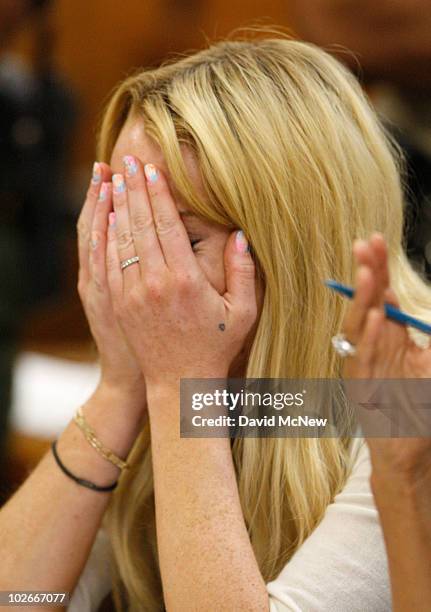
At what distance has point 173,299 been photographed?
3.26 ft

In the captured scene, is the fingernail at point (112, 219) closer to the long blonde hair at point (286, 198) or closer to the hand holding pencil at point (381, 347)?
the long blonde hair at point (286, 198)

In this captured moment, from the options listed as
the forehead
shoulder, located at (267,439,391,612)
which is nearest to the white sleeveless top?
shoulder, located at (267,439,391,612)

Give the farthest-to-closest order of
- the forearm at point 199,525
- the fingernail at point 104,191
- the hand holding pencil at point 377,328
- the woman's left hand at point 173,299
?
Answer: the fingernail at point 104,191
the woman's left hand at point 173,299
the forearm at point 199,525
the hand holding pencil at point 377,328

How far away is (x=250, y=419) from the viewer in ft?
3.49

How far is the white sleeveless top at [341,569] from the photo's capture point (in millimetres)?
872

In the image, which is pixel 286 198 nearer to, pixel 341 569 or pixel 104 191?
pixel 104 191

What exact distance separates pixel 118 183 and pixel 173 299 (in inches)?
Result: 7.2

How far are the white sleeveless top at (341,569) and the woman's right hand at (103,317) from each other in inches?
13.9

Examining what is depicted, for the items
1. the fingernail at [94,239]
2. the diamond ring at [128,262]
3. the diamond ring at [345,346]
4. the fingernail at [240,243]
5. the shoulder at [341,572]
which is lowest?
the shoulder at [341,572]

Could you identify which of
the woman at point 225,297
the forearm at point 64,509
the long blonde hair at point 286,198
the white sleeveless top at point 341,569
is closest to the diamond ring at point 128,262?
the woman at point 225,297

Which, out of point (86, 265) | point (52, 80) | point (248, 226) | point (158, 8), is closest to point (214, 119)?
point (248, 226)

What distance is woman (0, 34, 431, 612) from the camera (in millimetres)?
938

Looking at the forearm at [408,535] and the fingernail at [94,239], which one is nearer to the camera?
the forearm at [408,535]

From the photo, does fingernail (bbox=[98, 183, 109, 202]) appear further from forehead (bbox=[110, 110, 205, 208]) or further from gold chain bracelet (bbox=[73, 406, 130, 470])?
gold chain bracelet (bbox=[73, 406, 130, 470])
